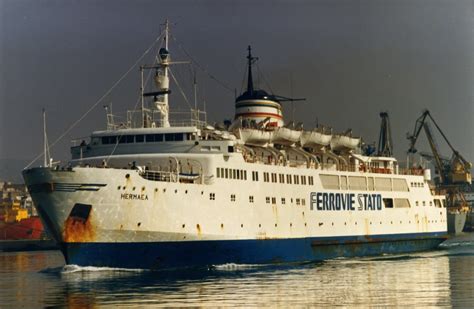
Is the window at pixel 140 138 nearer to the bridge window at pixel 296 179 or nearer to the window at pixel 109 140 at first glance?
the window at pixel 109 140

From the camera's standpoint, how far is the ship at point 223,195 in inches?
1348

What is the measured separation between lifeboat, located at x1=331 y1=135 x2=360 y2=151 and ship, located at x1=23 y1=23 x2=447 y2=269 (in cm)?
10

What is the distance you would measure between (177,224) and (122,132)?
22.2 feet

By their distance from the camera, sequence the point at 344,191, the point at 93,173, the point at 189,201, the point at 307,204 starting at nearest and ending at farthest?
the point at 93,173, the point at 189,201, the point at 307,204, the point at 344,191

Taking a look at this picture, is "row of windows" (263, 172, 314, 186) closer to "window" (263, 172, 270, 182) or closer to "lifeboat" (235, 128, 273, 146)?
"window" (263, 172, 270, 182)

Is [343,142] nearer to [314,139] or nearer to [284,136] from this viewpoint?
[314,139]

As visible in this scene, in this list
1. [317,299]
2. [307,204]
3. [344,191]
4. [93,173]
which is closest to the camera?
[317,299]

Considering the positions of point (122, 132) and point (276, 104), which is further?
point (276, 104)

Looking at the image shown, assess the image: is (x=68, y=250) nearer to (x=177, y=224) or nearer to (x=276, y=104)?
(x=177, y=224)

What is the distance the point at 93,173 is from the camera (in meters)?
34.1

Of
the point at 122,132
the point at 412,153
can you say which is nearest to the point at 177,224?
the point at 122,132

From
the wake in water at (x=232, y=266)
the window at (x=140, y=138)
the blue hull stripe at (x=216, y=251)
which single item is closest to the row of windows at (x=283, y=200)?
the blue hull stripe at (x=216, y=251)

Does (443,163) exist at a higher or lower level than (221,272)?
higher

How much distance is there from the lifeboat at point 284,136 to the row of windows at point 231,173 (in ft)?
20.7
